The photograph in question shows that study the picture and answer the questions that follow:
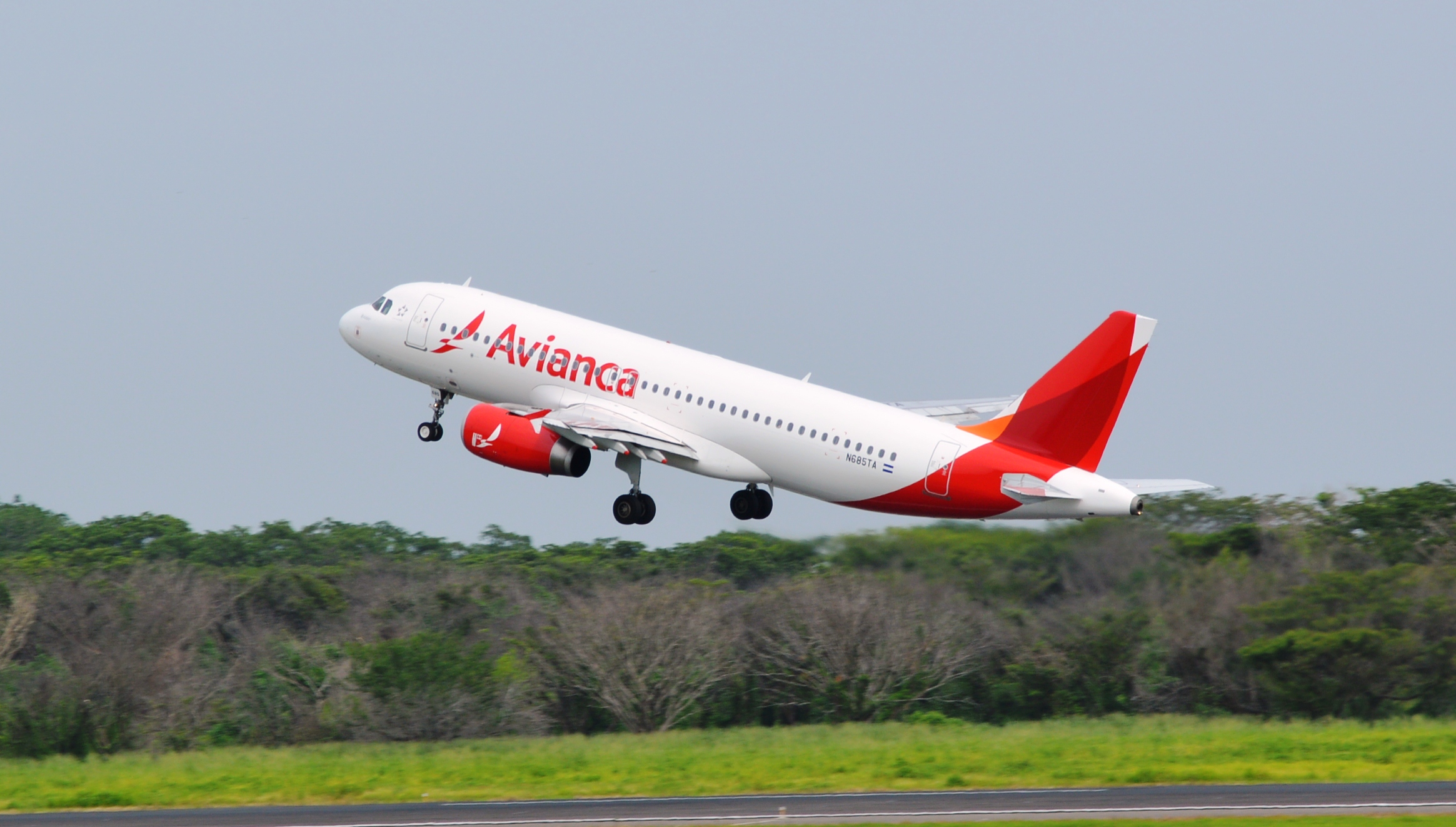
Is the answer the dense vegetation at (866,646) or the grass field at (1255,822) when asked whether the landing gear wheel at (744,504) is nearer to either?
the dense vegetation at (866,646)

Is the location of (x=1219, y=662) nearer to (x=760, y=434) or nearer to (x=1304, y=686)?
(x=1304, y=686)

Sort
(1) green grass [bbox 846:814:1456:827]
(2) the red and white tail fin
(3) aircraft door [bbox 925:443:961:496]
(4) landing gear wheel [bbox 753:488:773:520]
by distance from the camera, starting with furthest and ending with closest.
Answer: (4) landing gear wheel [bbox 753:488:773:520], (3) aircraft door [bbox 925:443:961:496], (2) the red and white tail fin, (1) green grass [bbox 846:814:1456:827]

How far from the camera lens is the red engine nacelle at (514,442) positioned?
178 feet

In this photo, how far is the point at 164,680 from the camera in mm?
64000

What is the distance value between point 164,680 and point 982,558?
2750 centimetres

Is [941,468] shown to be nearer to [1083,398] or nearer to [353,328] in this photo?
[1083,398]

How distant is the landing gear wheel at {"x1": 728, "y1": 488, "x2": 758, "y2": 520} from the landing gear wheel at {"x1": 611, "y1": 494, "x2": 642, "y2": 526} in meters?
3.14

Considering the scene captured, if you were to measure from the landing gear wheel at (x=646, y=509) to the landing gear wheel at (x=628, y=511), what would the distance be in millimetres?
62

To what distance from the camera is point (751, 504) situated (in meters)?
57.5

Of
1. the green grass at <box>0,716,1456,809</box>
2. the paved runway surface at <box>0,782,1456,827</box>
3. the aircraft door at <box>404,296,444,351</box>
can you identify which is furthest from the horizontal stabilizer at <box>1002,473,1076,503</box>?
the aircraft door at <box>404,296,444,351</box>

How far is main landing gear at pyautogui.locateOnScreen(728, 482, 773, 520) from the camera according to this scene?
57.5m

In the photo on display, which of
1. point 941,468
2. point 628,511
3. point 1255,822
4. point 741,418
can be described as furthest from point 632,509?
point 1255,822

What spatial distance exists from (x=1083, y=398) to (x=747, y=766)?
12422mm

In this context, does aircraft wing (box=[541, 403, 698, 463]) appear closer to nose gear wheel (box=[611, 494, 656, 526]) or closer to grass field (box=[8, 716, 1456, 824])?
nose gear wheel (box=[611, 494, 656, 526])
